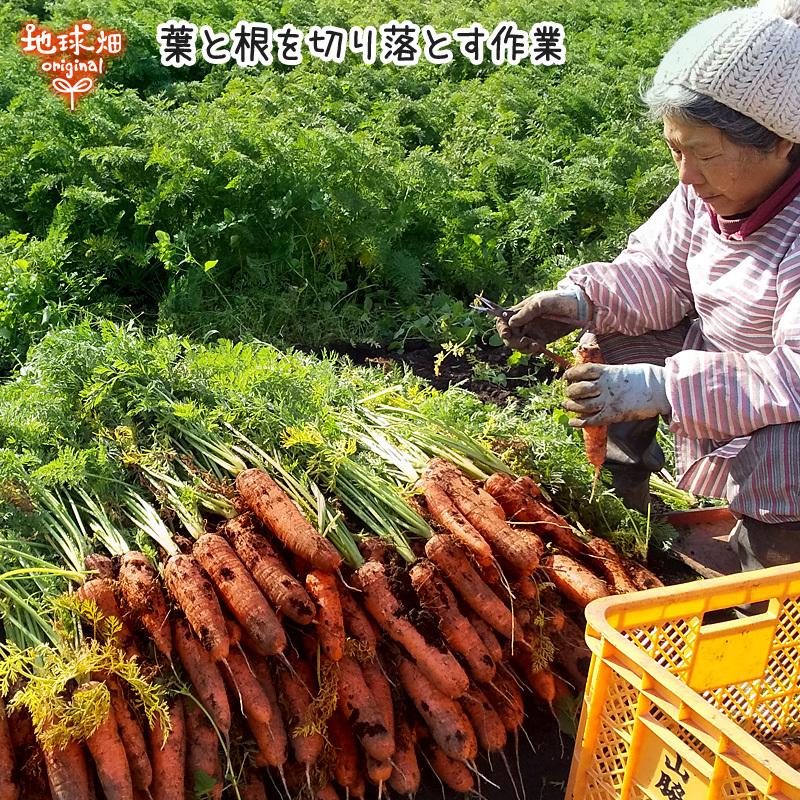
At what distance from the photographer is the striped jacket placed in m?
2.95

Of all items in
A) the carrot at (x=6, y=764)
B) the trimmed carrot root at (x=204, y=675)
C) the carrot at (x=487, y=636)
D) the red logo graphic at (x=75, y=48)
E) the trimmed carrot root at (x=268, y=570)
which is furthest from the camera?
the red logo graphic at (x=75, y=48)

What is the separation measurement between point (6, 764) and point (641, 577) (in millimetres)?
2051

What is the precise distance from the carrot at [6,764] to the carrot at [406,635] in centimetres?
106

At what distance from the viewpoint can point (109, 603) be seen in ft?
8.91

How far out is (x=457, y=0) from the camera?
11.7 m

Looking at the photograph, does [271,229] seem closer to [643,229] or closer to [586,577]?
[643,229]

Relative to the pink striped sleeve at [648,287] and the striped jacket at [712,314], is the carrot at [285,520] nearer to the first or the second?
the striped jacket at [712,314]

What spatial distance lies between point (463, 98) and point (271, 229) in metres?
3.05

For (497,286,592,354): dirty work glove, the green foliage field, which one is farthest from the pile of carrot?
the green foliage field

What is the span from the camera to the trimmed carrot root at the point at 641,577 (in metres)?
3.34

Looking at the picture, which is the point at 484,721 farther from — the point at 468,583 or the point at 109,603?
the point at 109,603

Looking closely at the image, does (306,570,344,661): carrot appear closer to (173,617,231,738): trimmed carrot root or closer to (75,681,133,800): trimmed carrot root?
(173,617,231,738): trimmed carrot root

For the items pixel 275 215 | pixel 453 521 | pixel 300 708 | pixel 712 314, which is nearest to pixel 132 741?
pixel 300 708

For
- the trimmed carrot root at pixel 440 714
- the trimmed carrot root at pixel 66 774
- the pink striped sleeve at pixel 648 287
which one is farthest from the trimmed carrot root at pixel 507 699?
the pink striped sleeve at pixel 648 287
